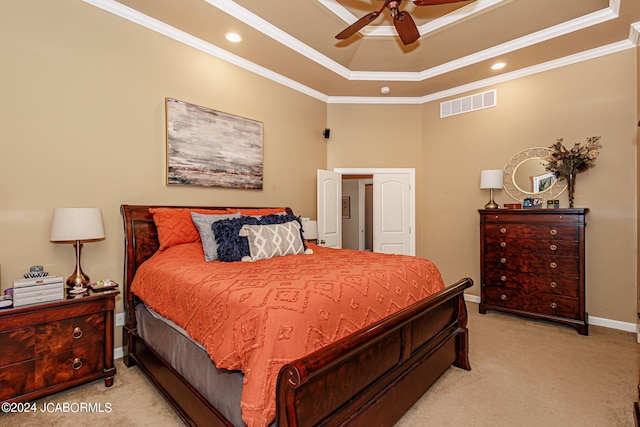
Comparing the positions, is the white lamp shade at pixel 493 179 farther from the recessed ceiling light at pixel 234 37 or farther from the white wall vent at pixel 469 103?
the recessed ceiling light at pixel 234 37

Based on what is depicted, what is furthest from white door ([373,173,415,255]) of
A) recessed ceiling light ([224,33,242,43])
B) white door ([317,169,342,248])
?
recessed ceiling light ([224,33,242,43])

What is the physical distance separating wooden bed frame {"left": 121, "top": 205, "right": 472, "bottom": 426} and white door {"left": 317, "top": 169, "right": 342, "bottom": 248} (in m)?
2.29

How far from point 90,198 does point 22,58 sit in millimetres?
1090

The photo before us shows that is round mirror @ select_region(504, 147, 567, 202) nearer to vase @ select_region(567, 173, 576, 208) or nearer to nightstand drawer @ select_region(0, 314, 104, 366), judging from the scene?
vase @ select_region(567, 173, 576, 208)

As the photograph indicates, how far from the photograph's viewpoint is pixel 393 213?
5.02 metres

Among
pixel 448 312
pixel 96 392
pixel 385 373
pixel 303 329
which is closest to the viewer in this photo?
pixel 303 329

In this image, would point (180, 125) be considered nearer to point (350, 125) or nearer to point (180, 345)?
point (180, 345)

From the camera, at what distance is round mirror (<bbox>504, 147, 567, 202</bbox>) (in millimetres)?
3785

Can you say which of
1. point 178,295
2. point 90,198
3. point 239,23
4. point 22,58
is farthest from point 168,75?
point 178,295

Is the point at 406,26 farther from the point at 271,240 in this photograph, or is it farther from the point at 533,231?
the point at 533,231

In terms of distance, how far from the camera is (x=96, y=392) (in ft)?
7.19

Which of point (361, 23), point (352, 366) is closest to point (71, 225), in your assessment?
point (352, 366)

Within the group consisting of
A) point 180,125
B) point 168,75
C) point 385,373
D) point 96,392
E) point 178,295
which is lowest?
point 96,392

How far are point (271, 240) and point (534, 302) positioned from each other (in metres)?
3.06
